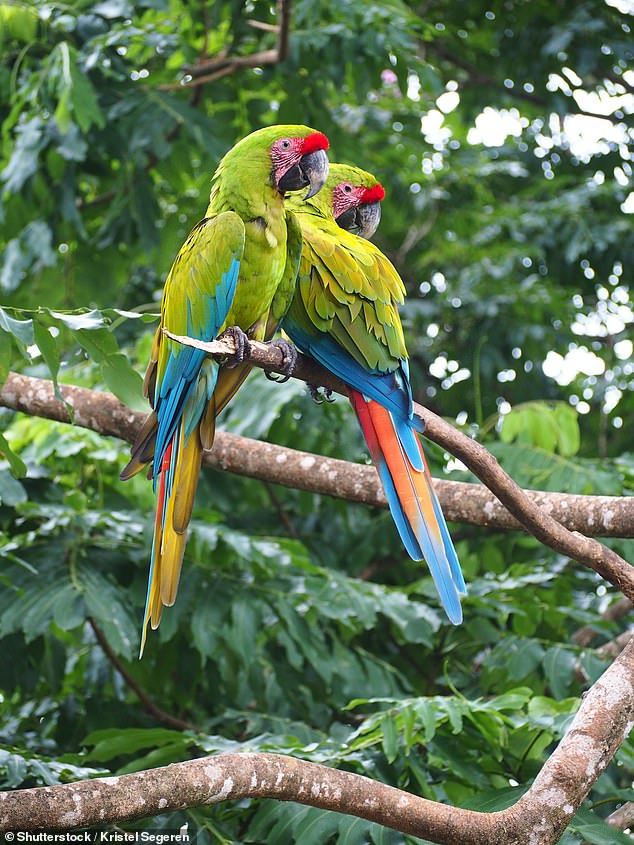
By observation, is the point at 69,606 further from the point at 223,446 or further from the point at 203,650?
the point at 223,446

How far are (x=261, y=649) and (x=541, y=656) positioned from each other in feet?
2.25

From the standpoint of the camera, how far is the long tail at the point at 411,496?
1479 millimetres

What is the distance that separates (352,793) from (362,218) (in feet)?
4.14

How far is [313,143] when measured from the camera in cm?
174

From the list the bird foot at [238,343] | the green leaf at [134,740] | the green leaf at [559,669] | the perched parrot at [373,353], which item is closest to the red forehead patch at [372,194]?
the perched parrot at [373,353]

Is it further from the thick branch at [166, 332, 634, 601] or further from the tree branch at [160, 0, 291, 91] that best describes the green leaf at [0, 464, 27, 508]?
the tree branch at [160, 0, 291, 91]

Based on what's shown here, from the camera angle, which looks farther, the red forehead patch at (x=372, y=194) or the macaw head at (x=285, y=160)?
the red forehead patch at (x=372, y=194)

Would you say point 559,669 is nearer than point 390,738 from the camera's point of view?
No

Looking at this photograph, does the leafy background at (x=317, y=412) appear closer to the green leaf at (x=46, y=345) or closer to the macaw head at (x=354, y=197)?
the green leaf at (x=46, y=345)

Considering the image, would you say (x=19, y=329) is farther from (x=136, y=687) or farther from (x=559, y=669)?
(x=559, y=669)

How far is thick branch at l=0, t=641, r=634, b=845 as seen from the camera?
3.77ft

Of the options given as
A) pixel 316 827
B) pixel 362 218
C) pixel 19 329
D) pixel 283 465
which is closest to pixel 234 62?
pixel 362 218

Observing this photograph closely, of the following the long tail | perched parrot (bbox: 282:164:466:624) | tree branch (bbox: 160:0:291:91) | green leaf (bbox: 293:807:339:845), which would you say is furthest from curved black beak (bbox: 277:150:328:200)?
green leaf (bbox: 293:807:339:845)

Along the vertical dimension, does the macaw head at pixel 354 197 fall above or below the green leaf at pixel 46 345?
below
